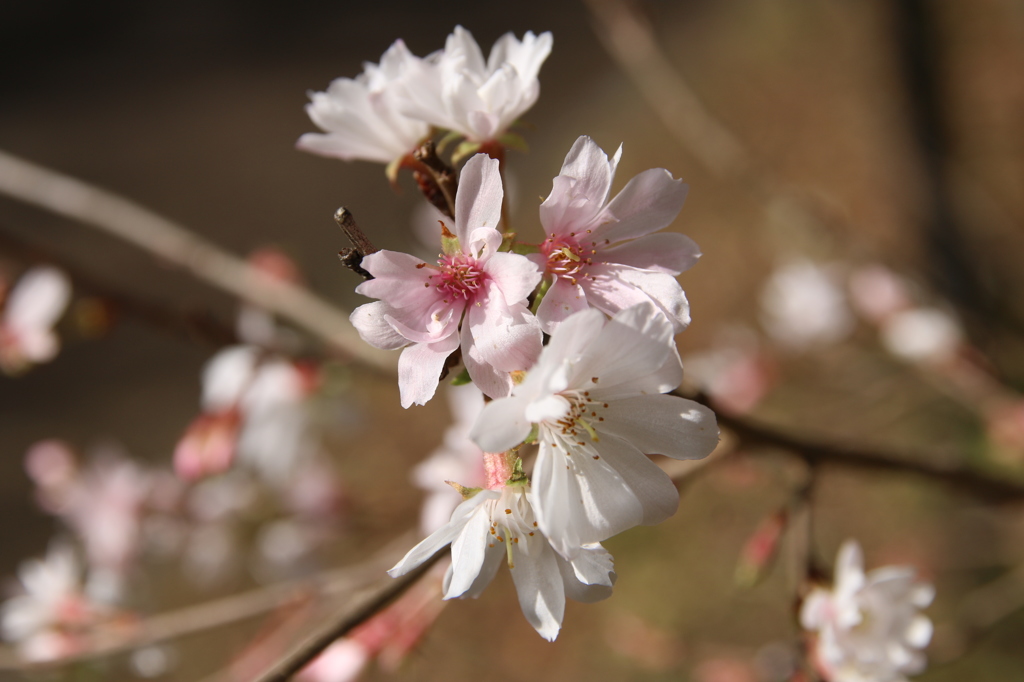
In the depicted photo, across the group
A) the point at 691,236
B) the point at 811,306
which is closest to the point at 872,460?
the point at 811,306

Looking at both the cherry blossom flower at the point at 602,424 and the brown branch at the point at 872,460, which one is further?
the brown branch at the point at 872,460

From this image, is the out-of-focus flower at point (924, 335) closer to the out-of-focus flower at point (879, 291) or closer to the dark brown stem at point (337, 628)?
the out-of-focus flower at point (879, 291)

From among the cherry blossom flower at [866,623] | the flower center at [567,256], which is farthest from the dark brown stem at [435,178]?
the cherry blossom flower at [866,623]

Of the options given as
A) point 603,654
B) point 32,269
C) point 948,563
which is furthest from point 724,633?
point 32,269

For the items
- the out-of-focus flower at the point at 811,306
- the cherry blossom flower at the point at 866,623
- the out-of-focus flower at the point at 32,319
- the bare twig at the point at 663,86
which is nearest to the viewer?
the cherry blossom flower at the point at 866,623

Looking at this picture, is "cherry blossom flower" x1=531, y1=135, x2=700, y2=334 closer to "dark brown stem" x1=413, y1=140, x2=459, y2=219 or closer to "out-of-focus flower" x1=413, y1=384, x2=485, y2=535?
"dark brown stem" x1=413, y1=140, x2=459, y2=219

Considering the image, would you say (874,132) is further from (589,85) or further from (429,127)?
(429,127)

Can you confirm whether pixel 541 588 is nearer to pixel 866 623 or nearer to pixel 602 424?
pixel 602 424
